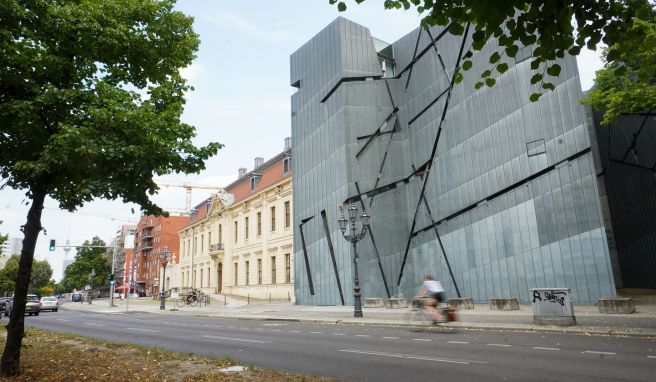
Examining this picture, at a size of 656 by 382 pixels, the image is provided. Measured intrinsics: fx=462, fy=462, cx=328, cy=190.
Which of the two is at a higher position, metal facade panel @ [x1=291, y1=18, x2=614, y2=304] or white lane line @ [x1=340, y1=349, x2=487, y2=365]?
metal facade panel @ [x1=291, y1=18, x2=614, y2=304]

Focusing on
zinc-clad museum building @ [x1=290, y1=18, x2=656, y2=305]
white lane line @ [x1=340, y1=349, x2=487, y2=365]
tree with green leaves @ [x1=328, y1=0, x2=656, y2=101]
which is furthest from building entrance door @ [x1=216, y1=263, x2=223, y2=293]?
tree with green leaves @ [x1=328, y1=0, x2=656, y2=101]

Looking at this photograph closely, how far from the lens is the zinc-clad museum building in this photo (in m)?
21.6

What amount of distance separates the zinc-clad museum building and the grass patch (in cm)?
1799

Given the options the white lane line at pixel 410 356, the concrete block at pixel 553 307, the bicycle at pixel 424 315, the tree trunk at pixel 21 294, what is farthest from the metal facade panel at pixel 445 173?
the tree trunk at pixel 21 294

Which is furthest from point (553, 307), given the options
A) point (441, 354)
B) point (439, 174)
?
point (439, 174)

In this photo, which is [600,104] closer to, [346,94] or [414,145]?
[414,145]

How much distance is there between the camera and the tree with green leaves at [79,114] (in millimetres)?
7738

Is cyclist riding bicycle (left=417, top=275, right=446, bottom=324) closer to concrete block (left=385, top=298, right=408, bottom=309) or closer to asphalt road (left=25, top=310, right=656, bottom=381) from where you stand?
asphalt road (left=25, top=310, right=656, bottom=381)

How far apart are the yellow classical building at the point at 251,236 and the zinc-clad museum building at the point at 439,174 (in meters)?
6.99

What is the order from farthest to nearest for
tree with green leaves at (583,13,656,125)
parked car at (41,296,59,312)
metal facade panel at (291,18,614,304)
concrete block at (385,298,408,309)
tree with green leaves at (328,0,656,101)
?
parked car at (41,296,59,312) < concrete block at (385,298,408,309) < metal facade panel at (291,18,614,304) < tree with green leaves at (583,13,656,125) < tree with green leaves at (328,0,656,101)

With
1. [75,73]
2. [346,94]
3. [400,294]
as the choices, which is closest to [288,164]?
[346,94]

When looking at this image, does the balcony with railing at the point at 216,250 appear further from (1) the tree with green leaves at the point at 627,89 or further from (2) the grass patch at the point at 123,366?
(1) the tree with green leaves at the point at 627,89

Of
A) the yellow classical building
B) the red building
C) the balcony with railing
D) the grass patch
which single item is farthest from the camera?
the red building

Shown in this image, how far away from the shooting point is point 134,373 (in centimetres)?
805
